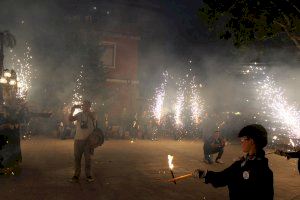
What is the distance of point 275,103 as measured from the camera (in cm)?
2030

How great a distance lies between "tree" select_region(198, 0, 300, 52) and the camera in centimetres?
691

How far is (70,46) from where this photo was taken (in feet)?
81.6

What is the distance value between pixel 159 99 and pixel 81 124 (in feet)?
73.3

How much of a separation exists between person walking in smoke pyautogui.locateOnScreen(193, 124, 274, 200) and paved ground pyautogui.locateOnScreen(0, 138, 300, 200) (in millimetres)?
4378

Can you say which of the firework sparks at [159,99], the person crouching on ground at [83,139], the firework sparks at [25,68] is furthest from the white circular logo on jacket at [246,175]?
the firework sparks at [159,99]

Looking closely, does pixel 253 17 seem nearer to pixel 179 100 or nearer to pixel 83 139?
pixel 83 139

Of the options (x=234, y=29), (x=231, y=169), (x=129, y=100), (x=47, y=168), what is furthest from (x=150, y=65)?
(x=231, y=169)

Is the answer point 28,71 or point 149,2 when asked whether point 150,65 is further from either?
point 28,71

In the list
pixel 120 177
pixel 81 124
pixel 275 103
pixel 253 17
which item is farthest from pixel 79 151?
pixel 275 103

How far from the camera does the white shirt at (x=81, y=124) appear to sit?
9.41m

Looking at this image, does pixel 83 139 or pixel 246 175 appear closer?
pixel 246 175

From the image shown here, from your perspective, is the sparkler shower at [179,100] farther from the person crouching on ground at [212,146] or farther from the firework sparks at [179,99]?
the person crouching on ground at [212,146]

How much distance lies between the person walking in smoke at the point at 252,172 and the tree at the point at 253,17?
11.9 ft

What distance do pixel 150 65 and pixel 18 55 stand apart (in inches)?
526
